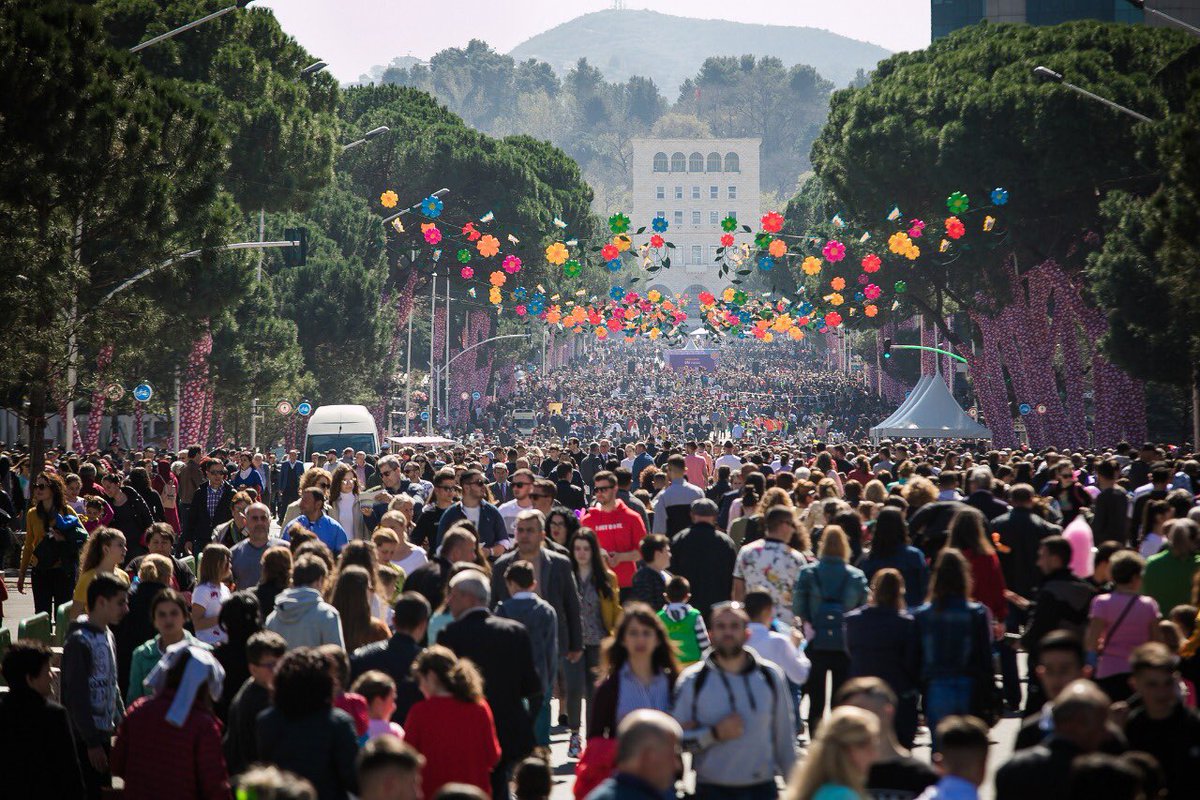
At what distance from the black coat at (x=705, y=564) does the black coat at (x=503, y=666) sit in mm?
4674

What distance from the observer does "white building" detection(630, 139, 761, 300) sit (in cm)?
19225

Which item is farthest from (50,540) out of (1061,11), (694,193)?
(694,193)

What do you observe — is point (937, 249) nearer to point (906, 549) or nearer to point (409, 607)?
point (906, 549)

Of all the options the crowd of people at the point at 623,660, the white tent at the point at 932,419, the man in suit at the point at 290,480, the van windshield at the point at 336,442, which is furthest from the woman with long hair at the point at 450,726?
the white tent at the point at 932,419

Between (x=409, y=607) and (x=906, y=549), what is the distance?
4.31 m

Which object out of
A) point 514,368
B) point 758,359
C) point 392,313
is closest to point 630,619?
point 392,313

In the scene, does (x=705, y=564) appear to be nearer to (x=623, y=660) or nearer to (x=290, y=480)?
(x=623, y=660)

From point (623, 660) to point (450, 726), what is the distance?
1.12 m

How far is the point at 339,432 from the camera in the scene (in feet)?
129

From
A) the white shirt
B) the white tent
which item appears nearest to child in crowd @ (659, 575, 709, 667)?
the white shirt

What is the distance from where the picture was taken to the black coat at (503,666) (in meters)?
8.99

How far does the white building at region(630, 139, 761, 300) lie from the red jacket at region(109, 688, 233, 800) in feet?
599

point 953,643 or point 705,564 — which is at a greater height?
point 705,564

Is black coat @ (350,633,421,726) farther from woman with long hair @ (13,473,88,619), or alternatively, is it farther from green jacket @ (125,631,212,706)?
woman with long hair @ (13,473,88,619)
